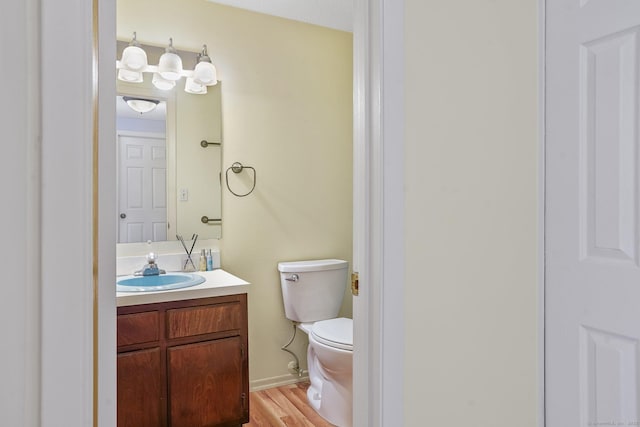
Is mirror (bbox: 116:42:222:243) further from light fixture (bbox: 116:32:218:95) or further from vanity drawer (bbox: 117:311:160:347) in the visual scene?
vanity drawer (bbox: 117:311:160:347)

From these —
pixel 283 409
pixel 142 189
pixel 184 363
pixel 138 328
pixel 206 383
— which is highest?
pixel 142 189

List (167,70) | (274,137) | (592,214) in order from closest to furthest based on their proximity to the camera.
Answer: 1. (592,214)
2. (167,70)
3. (274,137)

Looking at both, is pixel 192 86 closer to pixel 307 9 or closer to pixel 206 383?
pixel 307 9

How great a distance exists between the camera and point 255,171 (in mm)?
2539

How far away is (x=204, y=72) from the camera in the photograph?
229cm

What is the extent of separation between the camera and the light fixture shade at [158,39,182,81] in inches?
87.4

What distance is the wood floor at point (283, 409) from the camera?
7.16 feet

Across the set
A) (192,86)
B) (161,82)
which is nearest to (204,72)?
(192,86)

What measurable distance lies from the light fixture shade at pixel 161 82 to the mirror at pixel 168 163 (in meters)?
0.03

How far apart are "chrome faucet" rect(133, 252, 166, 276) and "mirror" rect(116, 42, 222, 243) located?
148 millimetres

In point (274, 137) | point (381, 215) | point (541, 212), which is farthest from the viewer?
point (274, 137)

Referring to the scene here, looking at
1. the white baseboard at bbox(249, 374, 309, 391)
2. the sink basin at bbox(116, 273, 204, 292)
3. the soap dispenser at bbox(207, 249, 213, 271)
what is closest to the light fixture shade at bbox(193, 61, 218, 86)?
the soap dispenser at bbox(207, 249, 213, 271)

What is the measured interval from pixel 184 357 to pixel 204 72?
152 cm

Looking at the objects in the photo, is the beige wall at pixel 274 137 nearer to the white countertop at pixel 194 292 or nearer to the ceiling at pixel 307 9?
the ceiling at pixel 307 9
